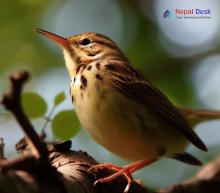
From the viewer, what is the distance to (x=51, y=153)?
2164mm

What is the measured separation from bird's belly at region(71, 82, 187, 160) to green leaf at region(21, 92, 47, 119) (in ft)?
3.03

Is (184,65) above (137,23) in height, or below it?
below

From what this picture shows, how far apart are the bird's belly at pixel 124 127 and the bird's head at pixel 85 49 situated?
0.50 meters

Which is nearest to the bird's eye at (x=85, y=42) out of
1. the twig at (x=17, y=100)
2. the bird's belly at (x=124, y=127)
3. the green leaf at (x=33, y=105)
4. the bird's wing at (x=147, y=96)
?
the bird's wing at (x=147, y=96)

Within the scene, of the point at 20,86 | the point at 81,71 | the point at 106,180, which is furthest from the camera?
the point at 81,71

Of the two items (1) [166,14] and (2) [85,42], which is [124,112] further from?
(1) [166,14]

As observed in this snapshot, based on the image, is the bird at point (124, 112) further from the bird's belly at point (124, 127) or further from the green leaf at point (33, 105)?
the green leaf at point (33, 105)

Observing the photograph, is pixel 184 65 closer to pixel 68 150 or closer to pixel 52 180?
pixel 68 150

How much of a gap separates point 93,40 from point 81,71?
626 millimetres

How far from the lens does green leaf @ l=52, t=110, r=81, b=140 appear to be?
2.11 metres

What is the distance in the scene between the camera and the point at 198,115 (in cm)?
368

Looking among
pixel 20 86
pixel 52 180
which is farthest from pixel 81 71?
pixel 20 86

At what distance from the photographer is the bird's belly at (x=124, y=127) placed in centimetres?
305

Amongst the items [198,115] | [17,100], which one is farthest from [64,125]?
[198,115]
